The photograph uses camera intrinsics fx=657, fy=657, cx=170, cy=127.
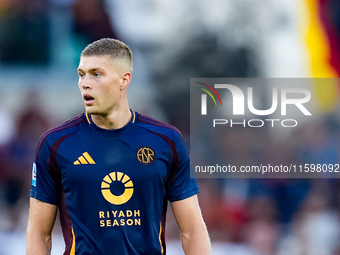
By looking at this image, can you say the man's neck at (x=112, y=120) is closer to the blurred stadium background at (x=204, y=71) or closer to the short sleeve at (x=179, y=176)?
the short sleeve at (x=179, y=176)

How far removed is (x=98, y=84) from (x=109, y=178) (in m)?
0.58

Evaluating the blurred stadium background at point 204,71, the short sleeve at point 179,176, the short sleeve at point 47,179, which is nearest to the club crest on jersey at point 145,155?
the short sleeve at point 179,176

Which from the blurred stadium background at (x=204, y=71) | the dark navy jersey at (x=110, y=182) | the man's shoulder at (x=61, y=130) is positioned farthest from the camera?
the blurred stadium background at (x=204, y=71)

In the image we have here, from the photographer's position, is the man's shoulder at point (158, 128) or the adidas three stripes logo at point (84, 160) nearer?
the adidas three stripes logo at point (84, 160)

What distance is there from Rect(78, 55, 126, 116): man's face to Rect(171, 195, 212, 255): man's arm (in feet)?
2.49

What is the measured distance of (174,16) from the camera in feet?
30.4

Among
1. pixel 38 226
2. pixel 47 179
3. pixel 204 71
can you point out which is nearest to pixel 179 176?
pixel 47 179

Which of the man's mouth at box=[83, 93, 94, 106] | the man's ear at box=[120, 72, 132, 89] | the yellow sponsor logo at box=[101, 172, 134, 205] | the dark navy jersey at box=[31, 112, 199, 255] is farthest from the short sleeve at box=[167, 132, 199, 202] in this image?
the man's mouth at box=[83, 93, 94, 106]

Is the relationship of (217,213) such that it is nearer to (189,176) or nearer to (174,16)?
(174,16)

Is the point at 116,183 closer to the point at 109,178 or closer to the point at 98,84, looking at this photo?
the point at 109,178

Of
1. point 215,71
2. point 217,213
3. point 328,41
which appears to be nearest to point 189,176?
point 217,213

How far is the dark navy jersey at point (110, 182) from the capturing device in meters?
3.94

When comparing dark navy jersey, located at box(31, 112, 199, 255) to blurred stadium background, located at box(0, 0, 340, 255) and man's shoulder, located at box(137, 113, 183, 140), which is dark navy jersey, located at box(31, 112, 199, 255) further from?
blurred stadium background, located at box(0, 0, 340, 255)

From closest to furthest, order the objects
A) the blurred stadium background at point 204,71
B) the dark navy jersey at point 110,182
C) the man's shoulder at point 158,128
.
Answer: the dark navy jersey at point 110,182 < the man's shoulder at point 158,128 < the blurred stadium background at point 204,71
